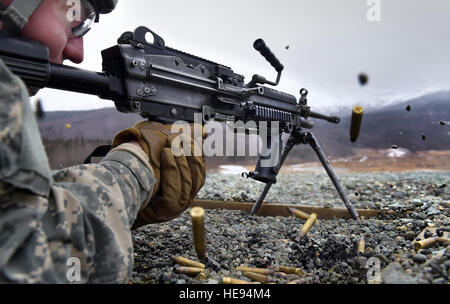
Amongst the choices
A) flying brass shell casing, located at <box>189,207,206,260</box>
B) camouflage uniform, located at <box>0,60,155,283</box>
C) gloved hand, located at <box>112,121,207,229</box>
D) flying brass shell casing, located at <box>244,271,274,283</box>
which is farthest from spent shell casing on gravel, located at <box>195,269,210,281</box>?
camouflage uniform, located at <box>0,60,155,283</box>

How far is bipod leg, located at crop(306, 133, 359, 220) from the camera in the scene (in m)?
3.87

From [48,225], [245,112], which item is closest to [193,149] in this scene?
[48,225]

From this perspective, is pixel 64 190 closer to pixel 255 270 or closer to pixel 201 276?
pixel 201 276

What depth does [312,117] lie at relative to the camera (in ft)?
17.0

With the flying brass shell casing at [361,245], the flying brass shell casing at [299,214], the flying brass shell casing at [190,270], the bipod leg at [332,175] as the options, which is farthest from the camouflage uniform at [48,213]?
the bipod leg at [332,175]

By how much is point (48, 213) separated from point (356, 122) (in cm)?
362

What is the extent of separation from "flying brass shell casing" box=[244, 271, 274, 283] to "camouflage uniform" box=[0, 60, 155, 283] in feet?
3.05

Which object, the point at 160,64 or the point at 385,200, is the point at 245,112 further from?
the point at 385,200

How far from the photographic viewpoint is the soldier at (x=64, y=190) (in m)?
1.07

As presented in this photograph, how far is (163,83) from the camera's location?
2814 mm

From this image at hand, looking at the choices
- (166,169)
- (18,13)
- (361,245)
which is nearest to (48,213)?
(166,169)

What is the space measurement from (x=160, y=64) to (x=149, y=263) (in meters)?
1.58

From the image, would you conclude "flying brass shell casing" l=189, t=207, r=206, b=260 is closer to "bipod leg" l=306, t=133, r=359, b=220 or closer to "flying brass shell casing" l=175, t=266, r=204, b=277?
"flying brass shell casing" l=175, t=266, r=204, b=277

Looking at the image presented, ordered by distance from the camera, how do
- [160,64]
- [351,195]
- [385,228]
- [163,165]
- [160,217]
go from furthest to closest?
[351,195] → [385,228] → [160,64] → [160,217] → [163,165]
